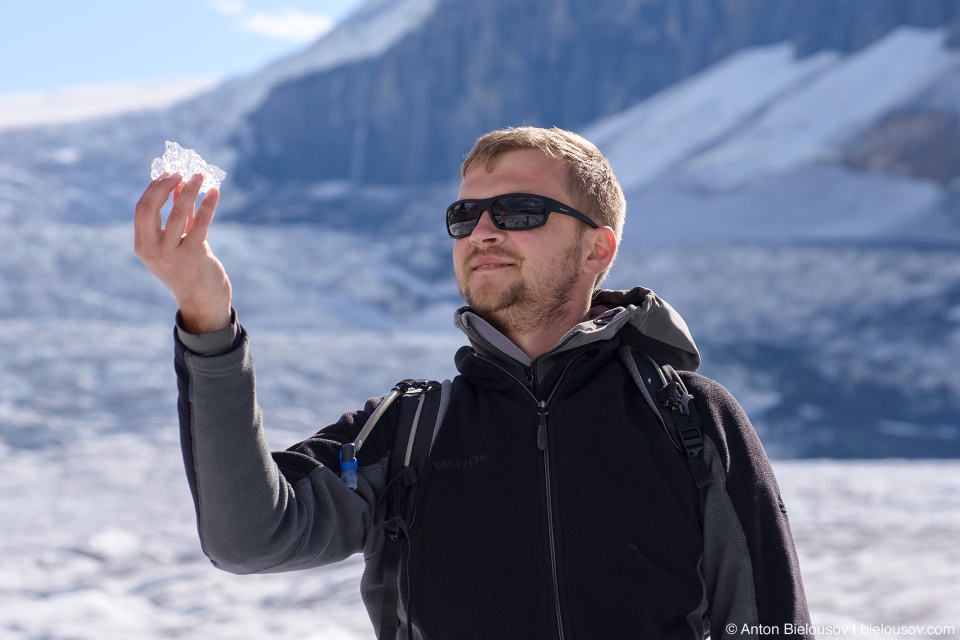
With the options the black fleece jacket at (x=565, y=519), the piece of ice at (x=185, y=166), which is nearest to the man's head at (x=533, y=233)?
the black fleece jacket at (x=565, y=519)

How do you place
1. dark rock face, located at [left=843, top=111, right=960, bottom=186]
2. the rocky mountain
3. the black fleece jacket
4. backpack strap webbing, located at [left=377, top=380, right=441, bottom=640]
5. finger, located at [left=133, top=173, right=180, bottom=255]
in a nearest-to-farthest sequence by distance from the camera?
finger, located at [left=133, top=173, right=180, bottom=255] < the black fleece jacket < backpack strap webbing, located at [left=377, top=380, right=441, bottom=640] < the rocky mountain < dark rock face, located at [left=843, top=111, right=960, bottom=186]

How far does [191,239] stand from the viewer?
1.22 m

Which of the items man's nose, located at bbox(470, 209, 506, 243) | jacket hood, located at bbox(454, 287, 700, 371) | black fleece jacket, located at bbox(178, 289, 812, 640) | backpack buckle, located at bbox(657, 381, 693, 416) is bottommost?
black fleece jacket, located at bbox(178, 289, 812, 640)

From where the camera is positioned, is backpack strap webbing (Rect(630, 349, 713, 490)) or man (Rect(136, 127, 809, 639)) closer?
man (Rect(136, 127, 809, 639))

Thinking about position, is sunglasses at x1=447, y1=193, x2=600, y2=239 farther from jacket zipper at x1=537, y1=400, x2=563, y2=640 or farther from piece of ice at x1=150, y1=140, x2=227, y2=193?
piece of ice at x1=150, y1=140, x2=227, y2=193

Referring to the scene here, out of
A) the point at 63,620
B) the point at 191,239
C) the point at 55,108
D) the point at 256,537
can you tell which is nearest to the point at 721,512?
the point at 256,537

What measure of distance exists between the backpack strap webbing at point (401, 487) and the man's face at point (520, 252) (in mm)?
215

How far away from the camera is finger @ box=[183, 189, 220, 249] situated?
48.0 inches

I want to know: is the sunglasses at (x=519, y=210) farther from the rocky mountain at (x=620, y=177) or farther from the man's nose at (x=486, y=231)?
the rocky mountain at (x=620, y=177)

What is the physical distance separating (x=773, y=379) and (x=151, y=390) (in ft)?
31.3

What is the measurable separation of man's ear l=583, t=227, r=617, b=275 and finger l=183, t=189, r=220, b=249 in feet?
2.44

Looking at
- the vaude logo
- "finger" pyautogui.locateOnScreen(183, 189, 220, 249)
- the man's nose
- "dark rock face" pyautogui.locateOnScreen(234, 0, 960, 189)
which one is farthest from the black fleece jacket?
"dark rock face" pyautogui.locateOnScreen(234, 0, 960, 189)

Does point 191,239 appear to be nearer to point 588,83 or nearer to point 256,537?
point 256,537

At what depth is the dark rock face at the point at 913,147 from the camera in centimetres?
2088
